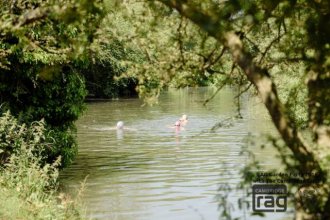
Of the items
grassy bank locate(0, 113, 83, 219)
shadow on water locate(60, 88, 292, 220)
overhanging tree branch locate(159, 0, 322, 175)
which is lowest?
shadow on water locate(60, 88, 292, 220)

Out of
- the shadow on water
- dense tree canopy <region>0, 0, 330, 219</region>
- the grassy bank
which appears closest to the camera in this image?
dense tree canopy <region>0, 0, 330, 219</region>

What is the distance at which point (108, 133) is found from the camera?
1065 inches

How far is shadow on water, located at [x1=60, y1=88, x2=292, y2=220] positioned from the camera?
1286 cm

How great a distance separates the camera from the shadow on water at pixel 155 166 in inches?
506

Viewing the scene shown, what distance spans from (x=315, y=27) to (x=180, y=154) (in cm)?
1751

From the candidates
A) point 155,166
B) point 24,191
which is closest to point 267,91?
point 24,191

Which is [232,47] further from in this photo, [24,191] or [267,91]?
[24,191]

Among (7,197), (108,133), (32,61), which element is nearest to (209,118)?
(108,133)

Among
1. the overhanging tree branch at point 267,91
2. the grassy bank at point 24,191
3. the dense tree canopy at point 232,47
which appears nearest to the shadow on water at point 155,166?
the dense tree canopy at point 232,47

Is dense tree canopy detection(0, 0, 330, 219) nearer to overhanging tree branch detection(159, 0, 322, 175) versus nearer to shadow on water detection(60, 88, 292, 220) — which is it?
overhanging tree branch detection(159, 0, 322, 175)

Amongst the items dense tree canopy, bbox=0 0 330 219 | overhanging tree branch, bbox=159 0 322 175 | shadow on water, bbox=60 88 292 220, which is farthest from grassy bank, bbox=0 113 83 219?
overhanging tree branch, bbox=159 0 322 175

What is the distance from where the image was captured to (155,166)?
18.2m

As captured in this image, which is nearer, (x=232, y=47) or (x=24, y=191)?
(x=232, y=47)

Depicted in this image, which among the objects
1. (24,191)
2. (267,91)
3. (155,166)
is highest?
(267,91)
